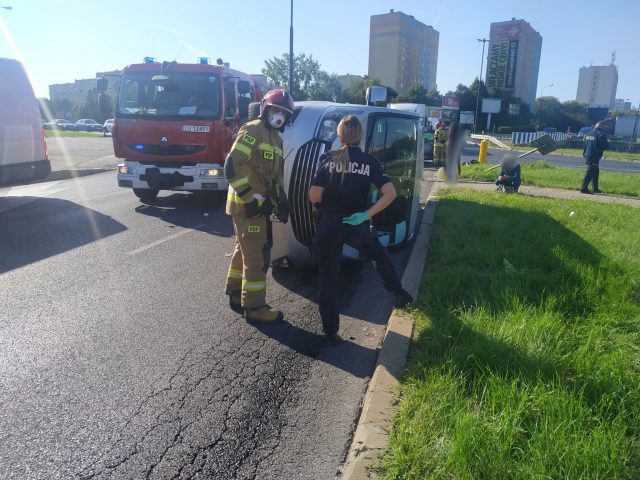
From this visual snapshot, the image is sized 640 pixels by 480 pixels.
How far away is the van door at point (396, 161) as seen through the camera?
555cm

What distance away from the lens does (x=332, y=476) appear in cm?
251

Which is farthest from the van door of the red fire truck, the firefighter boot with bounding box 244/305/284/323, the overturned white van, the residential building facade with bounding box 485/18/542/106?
the residential building facade with bounding box 485/18/542/106

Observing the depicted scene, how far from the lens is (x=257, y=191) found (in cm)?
416

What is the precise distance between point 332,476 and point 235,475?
19.6 inches

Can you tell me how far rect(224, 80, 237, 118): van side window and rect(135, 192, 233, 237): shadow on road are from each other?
5.94ft

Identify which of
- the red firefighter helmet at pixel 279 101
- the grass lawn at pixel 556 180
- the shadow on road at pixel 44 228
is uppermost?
the red firefighter helmet at pixel 279 101

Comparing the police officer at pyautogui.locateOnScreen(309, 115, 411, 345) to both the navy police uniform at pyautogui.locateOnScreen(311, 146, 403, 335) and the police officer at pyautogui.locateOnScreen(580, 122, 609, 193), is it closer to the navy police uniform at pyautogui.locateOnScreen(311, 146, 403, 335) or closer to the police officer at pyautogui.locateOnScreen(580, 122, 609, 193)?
the navy police uniform at pyautogui.locateOnScreen(311, 146, 403, 335)

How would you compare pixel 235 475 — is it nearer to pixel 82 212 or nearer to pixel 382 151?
pixel 382 151

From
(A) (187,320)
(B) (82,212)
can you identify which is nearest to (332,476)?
(A) (187,320)

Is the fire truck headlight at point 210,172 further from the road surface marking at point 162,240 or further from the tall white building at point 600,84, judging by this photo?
the tall white building at point 600,84

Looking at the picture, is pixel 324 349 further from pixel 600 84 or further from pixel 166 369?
pixel 600 84

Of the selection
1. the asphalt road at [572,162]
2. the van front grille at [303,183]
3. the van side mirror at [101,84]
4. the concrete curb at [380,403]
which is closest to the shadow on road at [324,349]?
the concrete curb at [380,403]

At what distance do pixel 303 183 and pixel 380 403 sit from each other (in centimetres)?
242

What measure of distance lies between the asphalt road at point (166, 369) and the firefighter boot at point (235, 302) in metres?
0.08
